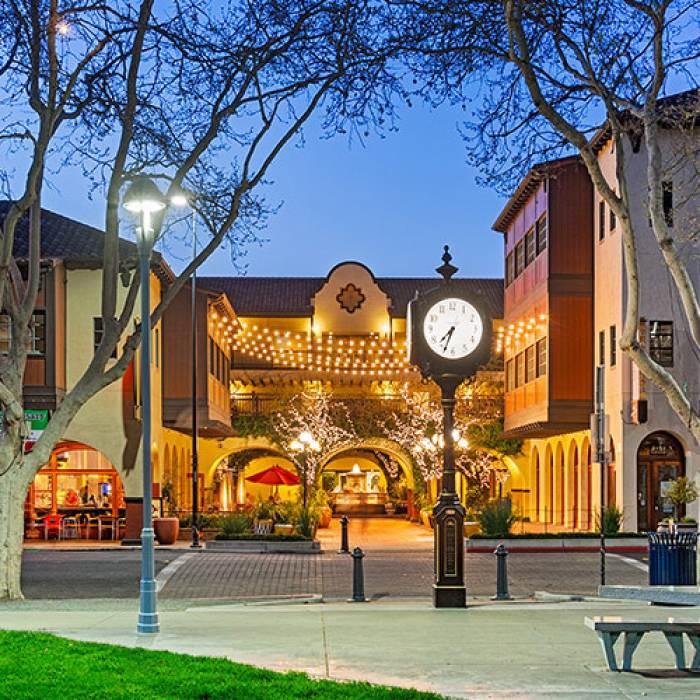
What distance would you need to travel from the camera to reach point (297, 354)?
193 ft

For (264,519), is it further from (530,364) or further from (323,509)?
(530,364)

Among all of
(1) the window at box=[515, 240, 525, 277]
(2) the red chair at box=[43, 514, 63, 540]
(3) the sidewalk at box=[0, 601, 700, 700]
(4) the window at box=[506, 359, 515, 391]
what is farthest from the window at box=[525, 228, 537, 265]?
(3) the sidewalk at box=[0, 601, 700, 700]

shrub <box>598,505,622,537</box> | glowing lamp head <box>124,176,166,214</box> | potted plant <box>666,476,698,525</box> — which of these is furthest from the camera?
potted plant <box>666,476,698,525</box>

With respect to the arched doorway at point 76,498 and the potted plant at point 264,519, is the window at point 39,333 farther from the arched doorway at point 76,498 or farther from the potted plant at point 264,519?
the potted plant at point 264,519

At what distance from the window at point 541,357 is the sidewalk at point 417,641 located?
23.3 meters

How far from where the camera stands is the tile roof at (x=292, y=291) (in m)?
64.9

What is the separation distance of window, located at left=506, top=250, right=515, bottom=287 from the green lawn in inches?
1534

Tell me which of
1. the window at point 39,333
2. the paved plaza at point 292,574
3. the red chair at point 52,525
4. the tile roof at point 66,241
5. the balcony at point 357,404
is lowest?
the paved plaza at point 292,574

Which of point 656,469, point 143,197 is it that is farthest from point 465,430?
point 143,197

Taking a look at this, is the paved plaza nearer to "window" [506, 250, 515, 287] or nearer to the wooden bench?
the wooden bench

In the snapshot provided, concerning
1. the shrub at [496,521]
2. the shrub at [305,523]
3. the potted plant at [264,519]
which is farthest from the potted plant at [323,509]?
the shrub at [496,521]

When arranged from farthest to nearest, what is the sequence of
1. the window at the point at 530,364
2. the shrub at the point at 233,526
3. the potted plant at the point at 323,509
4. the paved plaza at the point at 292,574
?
the potted plant at the point at 323,509 → the window at the point at 530,364 → the shrub at the point at 233,526 → the paved plaza at the point at 292,574

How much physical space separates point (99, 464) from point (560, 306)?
1559cm

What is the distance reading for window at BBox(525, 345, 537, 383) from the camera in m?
45.0
